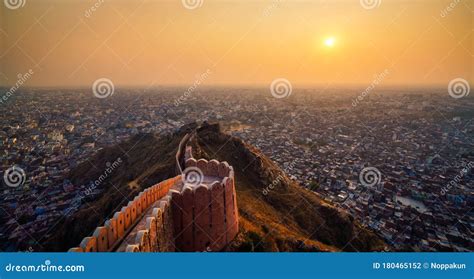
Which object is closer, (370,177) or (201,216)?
(201,216)

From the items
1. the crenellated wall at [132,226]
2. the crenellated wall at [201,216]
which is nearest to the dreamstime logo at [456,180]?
the crenellated wall at [201,216]

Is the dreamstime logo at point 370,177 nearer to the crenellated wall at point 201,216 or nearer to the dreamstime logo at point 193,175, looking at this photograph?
the dreamstime logo at point 193,175

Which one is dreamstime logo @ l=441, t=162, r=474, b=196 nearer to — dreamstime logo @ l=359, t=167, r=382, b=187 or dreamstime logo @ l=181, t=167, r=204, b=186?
dreamstime logo @ l=359, t=167, r=382, b=187

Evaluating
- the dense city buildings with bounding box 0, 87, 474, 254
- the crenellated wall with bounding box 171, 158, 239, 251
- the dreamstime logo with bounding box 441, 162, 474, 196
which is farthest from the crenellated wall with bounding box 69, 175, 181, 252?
the dreamstime logo with bounding box 441, 162, 474, 196

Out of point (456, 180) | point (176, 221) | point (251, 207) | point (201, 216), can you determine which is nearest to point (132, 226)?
point (176, 221)

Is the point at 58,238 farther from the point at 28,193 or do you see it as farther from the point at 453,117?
the point at 453,117

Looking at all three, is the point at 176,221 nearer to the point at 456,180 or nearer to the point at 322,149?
the point at 456,180
